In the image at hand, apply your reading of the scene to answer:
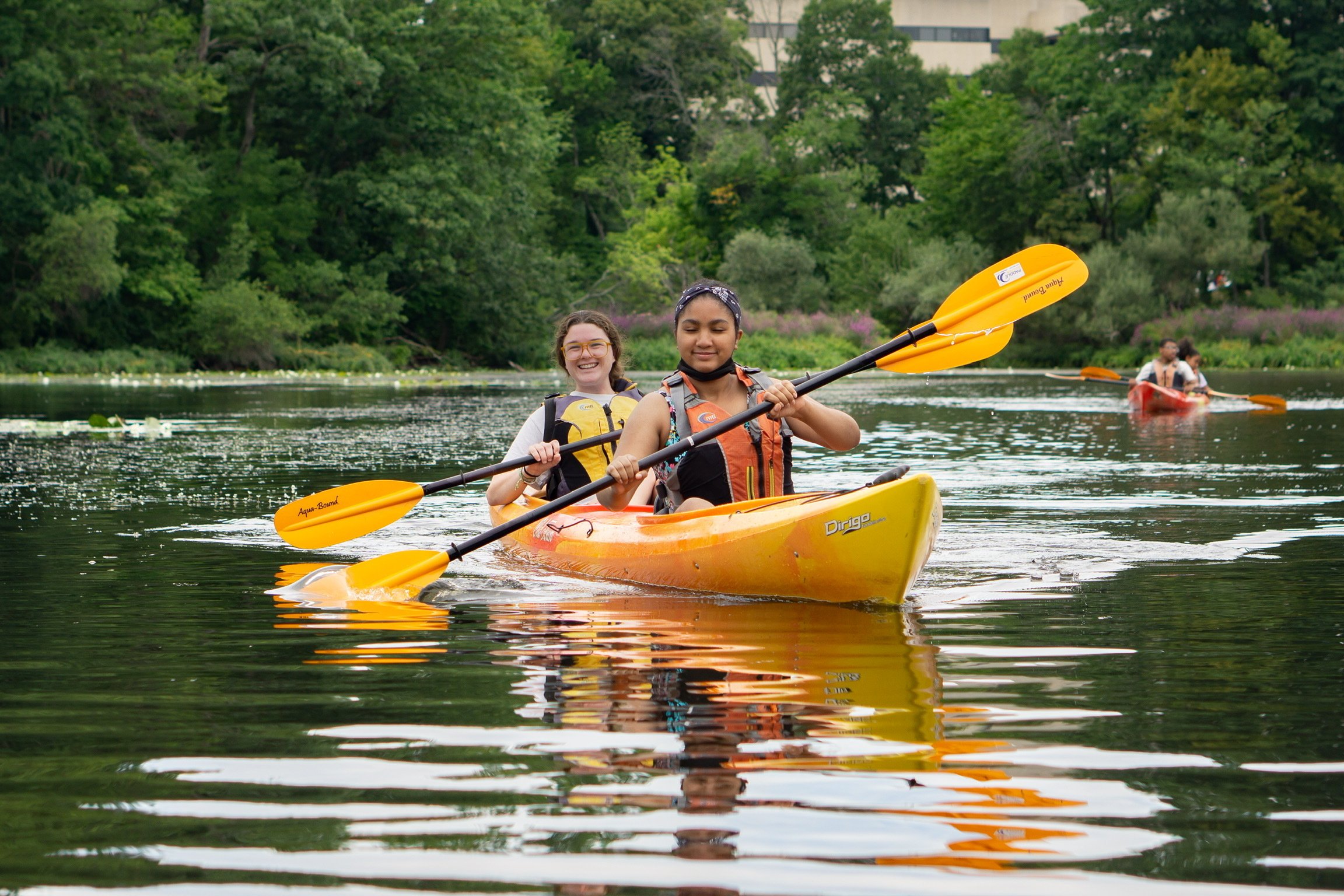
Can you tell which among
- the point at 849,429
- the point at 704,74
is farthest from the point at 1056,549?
the point at 704,74

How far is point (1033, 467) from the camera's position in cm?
1073

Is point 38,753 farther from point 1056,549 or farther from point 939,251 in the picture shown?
point 939,251

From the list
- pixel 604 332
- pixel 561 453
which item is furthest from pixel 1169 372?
pixel 561 453

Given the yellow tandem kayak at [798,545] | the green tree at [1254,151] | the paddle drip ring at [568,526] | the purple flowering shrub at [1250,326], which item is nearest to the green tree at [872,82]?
the green tree at [1254,151]

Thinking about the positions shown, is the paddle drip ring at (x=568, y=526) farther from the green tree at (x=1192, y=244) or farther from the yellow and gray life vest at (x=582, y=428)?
the green tree at (x=1192, y=244)

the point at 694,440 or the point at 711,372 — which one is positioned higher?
the point at 711,372

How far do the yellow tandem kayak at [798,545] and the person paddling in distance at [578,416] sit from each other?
846 millimetres

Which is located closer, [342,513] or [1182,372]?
[342,513]

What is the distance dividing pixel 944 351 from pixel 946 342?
0.04 metres

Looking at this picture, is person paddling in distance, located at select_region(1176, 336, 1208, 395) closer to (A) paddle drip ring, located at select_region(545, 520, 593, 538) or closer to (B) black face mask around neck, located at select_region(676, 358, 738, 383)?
(A) paddle drip ring, located at select_region(545, 520, 593, 538)

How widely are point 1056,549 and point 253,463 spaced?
6.57m

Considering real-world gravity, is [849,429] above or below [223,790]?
above

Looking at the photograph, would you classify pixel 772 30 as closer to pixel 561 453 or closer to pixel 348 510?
pixel 348 510

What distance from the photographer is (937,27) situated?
65.4 metres
